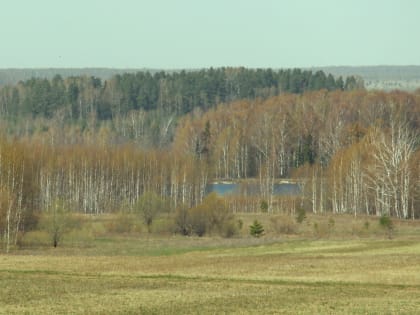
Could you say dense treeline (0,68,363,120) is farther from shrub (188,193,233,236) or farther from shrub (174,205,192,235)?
shrub (188,193,233,236)

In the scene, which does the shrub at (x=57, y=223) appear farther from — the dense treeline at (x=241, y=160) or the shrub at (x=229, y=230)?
the shrub at (x=229, y=230)

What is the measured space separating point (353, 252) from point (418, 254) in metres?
4.68

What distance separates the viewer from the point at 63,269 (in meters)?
47.1

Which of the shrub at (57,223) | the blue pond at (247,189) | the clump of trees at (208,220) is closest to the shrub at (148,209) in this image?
the clump of trees at (208,220)

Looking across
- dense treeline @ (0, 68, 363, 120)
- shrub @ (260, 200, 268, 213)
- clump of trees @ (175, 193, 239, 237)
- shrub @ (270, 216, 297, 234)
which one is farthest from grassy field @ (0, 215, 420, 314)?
dense treeline @ (0, 68, 363, 120)

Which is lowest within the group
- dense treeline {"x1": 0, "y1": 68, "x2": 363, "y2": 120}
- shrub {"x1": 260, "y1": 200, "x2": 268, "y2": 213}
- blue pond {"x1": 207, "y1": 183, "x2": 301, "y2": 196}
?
shrub {"x1": 260, "y1": 200, "x2": 268, "y2": 213}

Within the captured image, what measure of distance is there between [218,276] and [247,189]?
76.0 m

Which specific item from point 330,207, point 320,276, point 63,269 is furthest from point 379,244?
point 330,207

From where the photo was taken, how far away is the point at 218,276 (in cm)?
4366

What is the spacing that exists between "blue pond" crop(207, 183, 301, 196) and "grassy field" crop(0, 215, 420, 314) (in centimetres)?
4732

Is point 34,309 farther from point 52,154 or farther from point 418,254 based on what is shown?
point 52,154

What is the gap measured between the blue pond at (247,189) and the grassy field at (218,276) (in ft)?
155

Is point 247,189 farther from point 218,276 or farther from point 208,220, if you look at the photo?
point 218,276

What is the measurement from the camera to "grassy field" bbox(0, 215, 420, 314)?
107 ft
